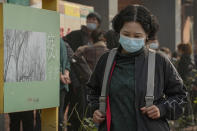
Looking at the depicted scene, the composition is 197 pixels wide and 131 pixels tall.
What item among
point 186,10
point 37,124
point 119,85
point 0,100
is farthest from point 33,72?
point 186,10

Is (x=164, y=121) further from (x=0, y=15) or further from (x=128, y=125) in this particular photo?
(x=0, y=15)

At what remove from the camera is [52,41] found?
16.3 feet

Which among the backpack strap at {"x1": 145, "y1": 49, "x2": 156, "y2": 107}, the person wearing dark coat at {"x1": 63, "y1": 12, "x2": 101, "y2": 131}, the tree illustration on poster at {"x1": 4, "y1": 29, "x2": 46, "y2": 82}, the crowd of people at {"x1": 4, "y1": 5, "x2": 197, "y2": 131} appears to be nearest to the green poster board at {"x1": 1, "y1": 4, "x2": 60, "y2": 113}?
the tree illustration on poster at {"x1": 4, "y1": 29, "x2": 46, "y2": 82}

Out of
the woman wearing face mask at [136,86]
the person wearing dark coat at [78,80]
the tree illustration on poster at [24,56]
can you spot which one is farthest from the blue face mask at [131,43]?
the person wearing dark coat at [78,80]

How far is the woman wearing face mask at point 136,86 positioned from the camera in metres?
3.08

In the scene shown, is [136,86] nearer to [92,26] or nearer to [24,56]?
[24,56]

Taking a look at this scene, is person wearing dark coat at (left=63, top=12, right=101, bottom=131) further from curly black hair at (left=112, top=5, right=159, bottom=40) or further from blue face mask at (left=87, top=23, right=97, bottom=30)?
curly black hair at (left=112, top=5, right=159, bottom=40)

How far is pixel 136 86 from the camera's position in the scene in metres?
3.08

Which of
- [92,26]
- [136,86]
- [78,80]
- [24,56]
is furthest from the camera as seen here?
[92,26]

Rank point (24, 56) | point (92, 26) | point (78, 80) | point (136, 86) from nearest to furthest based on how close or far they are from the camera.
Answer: point (136, 86), point (24, 56), point (78, 80), point (92, 26)

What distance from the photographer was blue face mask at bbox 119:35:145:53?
3.14 m

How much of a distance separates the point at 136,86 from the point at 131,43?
0.29 m

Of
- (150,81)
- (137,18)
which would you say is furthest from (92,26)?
(150,81)

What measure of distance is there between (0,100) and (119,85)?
167 centimetres
